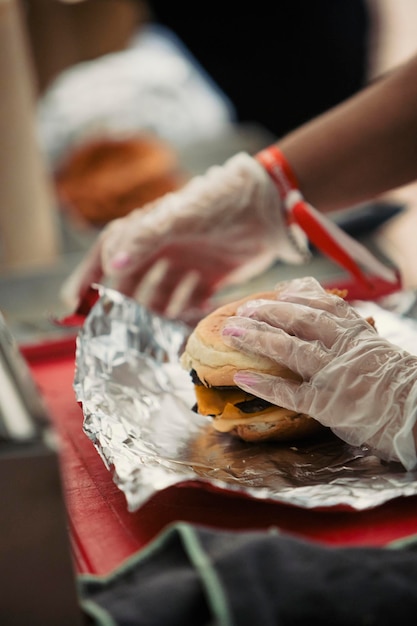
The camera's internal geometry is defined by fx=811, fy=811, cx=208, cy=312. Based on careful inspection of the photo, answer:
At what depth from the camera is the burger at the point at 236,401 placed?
3.83 ft

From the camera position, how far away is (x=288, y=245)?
A: 1.83 m

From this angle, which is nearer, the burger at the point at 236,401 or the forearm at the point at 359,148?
the burger at the point at 236,401

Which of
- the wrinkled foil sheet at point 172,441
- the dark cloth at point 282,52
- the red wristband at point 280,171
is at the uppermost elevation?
the red wristband at point 280,171

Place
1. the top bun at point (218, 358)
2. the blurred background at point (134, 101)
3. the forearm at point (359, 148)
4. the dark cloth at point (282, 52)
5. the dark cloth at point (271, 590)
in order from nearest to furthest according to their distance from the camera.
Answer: the dark cloth at point (271, 590)
the top bun at point (218, 358)
the forearm at point (359, 148)
the blurred background at point (134, 101)
the dark cloth at point (282, 52)

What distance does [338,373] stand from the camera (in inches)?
42.5

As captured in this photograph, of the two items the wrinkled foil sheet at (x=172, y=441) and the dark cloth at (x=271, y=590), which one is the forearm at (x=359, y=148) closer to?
the wrinkled foil sheet at (x=172, y=441)

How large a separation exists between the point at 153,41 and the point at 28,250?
196 cm

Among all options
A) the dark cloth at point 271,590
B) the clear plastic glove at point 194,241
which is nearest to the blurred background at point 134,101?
the clear plastic glove at point 194,241

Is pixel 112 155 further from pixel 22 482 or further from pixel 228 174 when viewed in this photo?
pixel 22 482

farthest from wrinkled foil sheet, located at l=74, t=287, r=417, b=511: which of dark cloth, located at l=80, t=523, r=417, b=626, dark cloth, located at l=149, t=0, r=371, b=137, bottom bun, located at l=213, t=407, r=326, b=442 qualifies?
dark cloth, located at l=149, t=0, r=371, b=137

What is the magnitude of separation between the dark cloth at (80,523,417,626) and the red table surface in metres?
0.14

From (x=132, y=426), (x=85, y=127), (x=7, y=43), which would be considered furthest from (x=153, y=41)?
(x=132, y=426)

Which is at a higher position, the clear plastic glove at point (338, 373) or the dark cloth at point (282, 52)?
the clear plastic glove at point (338, 373)

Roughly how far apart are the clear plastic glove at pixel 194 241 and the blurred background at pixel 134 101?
288mm
